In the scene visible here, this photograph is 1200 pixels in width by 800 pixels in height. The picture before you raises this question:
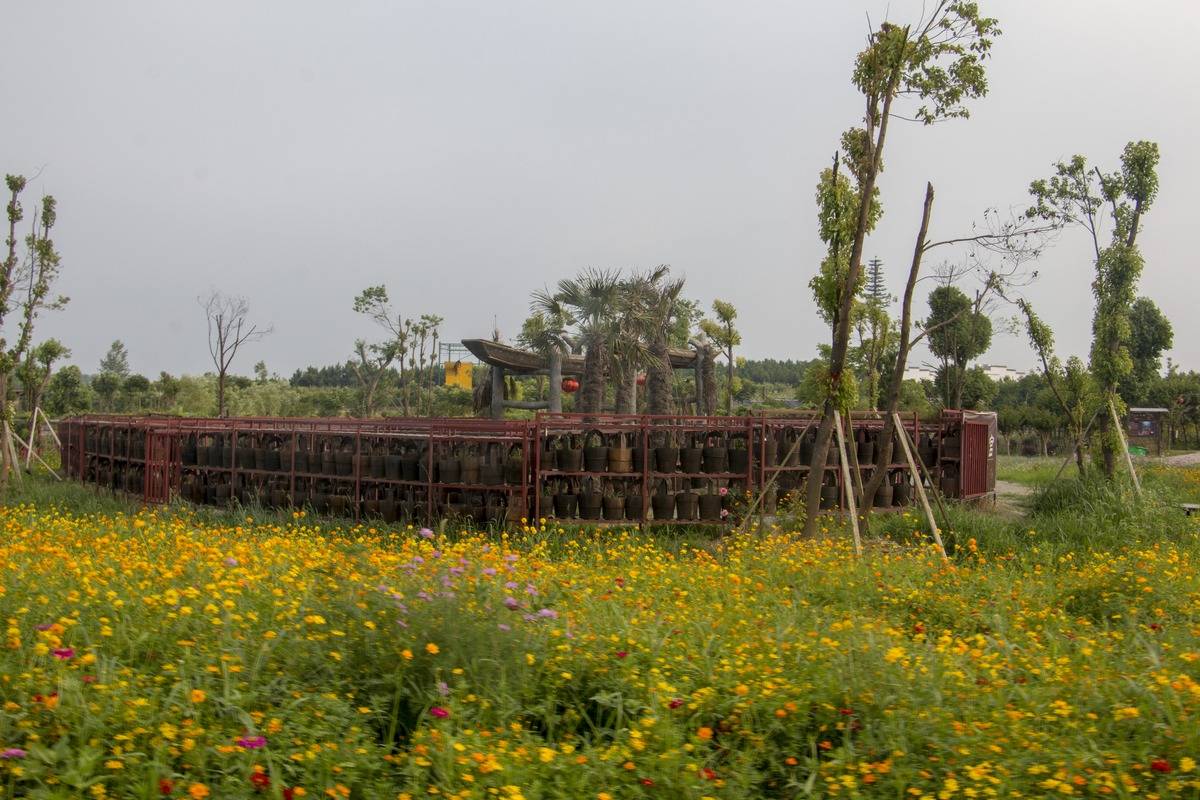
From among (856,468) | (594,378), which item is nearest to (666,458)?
(856,468)

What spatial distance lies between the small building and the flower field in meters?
36.3

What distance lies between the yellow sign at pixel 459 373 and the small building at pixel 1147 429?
27.2m

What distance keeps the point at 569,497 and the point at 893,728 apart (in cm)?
880

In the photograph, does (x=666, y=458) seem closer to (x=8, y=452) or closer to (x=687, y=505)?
(x=687, y=505)

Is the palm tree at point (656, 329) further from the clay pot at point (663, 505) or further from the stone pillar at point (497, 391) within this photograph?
the clay pot at point (663, 505)

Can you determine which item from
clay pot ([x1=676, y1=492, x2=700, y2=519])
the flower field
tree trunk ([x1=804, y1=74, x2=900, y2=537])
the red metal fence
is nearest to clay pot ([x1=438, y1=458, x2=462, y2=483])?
the red metal fence

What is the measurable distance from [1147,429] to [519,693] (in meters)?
41.9

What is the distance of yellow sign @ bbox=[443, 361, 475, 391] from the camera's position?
4341 centimetres

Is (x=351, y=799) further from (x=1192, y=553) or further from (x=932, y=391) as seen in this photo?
(x=932, y=391)

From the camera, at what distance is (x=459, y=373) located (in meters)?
44.5

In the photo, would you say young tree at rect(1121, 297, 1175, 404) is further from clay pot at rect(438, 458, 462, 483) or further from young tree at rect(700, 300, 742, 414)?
clay pot at rect(438, 458, 462, 483)

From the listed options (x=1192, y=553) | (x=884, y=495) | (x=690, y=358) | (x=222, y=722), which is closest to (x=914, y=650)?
(x=222, y=722)

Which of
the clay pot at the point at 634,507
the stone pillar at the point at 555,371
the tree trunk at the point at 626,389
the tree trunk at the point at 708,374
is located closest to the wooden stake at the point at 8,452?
the clay pot at the point at 634,507

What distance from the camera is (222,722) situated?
4.12 m
